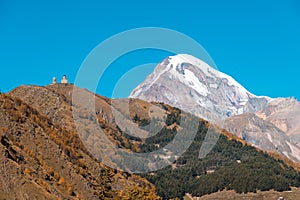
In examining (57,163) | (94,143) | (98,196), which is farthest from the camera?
(94,143)

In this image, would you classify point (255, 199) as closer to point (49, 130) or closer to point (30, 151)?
point (49, 130)

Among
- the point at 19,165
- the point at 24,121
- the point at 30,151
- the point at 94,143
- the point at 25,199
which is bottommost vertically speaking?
the point at 25,199

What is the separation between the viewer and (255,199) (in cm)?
19562

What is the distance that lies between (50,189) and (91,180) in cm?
2785

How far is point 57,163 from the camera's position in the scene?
99.8 meters

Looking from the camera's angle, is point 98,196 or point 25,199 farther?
point 98,196

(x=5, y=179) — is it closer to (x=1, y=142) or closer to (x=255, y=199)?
(x=1, y=142)

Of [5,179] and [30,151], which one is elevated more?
[30,151]

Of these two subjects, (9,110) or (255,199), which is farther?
(255,199)

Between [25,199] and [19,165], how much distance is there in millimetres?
8577

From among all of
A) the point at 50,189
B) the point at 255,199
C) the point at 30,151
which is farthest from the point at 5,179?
the point at 255,199

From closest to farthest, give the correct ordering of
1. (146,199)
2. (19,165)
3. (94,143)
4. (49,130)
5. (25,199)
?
(25,199) → (19,165) → (146,199) → (49,130) → (94,143)

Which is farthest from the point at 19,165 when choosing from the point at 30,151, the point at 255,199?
the point at 255,199

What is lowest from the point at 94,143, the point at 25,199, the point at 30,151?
the point at 25,199
